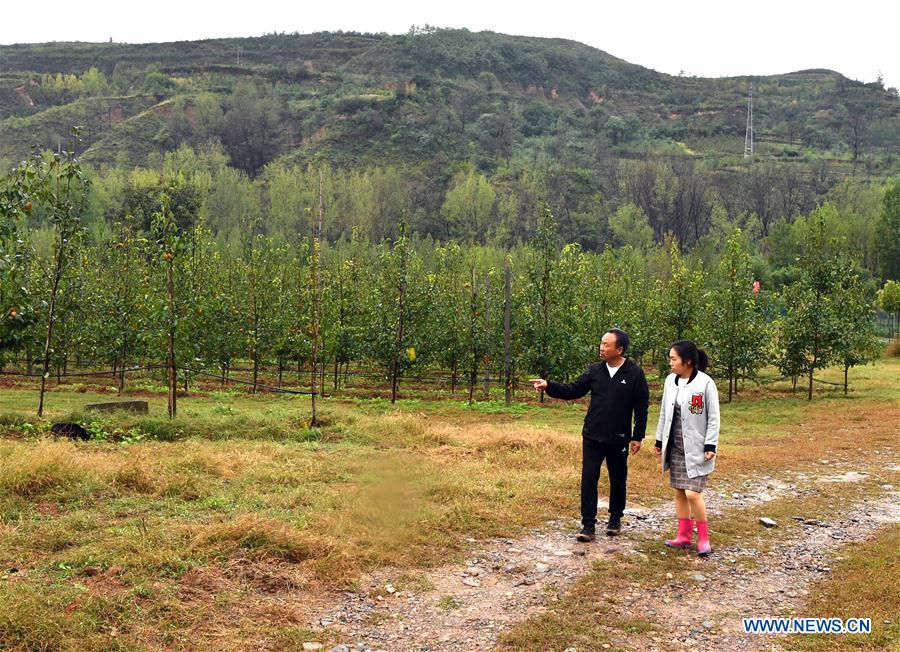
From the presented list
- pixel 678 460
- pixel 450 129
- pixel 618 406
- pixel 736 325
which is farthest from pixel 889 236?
pixel 450 129

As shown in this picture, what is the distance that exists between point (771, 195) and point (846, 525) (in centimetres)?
8231

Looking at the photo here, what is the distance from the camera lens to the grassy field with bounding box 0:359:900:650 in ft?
16.3

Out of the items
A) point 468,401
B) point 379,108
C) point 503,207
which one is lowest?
point 468,401

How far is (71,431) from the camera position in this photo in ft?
37.7

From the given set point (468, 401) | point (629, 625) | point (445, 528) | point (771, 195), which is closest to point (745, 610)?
point (629, 625)

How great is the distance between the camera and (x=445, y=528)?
7.36 m

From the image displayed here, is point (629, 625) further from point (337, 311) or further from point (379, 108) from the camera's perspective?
point (379, 108)

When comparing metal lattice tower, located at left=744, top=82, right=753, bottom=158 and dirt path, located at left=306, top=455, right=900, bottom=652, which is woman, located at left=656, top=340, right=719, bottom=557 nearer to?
dirt path, located at left=306, top=455, right=900, bottom=652

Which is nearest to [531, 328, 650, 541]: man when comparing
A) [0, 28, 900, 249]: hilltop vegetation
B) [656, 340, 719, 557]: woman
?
[656, 340, 719, 557]: woman

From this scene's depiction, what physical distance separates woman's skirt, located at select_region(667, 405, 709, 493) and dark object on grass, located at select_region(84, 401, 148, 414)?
1083 centimetres

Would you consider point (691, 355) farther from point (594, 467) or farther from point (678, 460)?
point (594, 467)

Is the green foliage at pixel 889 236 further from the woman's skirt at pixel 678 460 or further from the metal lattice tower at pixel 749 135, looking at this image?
the woman's skirt at pixel 678 460

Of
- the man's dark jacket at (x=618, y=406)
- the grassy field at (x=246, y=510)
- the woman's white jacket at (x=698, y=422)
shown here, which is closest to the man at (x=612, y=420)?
the man's dark jacket at (x=618, y=406)

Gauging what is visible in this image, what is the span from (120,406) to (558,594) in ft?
36.7
